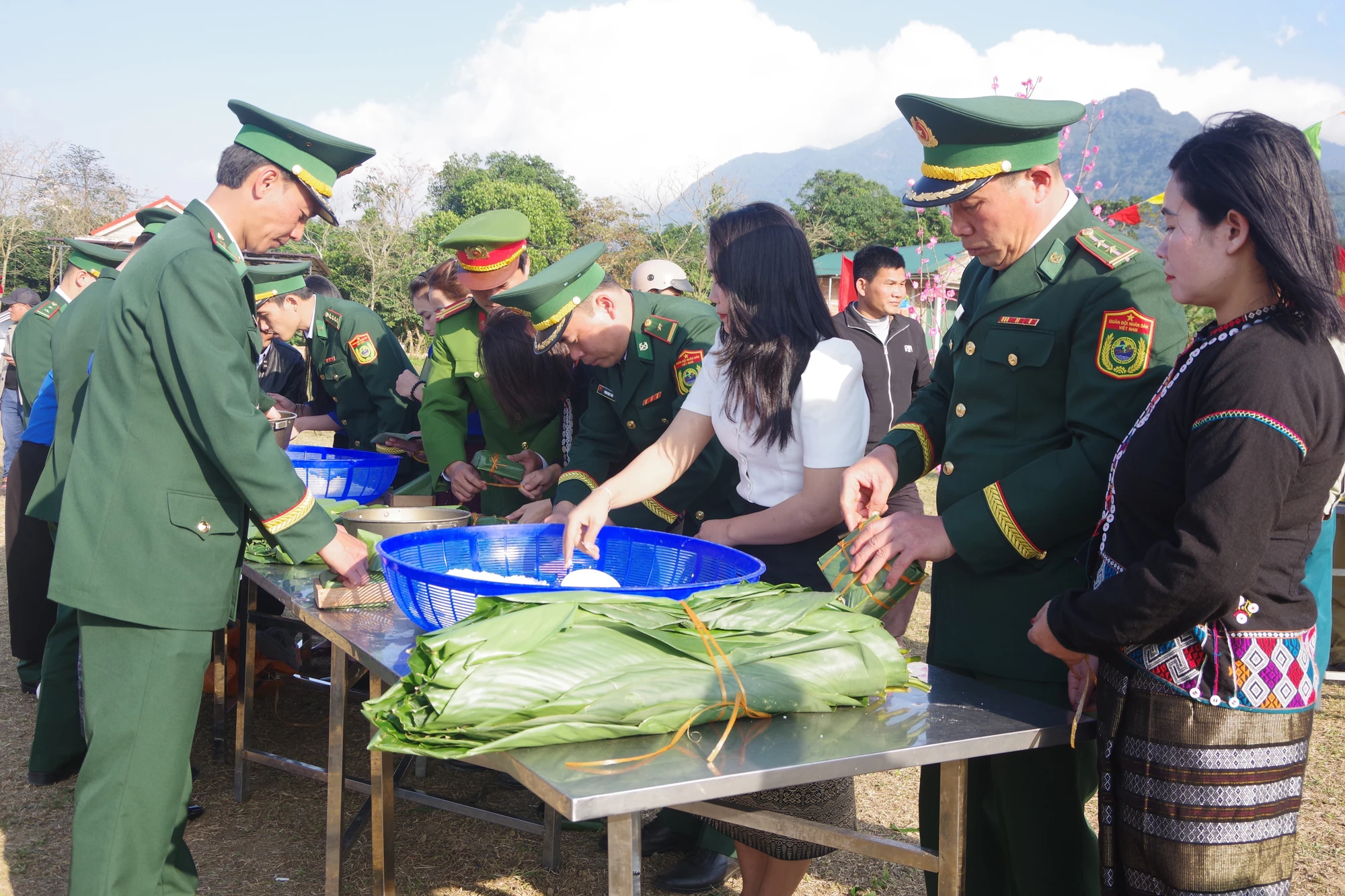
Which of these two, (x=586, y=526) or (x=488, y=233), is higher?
(x=488, y=233)

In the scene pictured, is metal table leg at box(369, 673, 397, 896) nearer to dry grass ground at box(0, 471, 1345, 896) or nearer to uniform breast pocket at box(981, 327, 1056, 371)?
dry grass ground at box(0, 471, 1345, 896)

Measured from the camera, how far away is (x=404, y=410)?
507cm

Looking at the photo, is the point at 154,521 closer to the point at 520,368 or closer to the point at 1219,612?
the point at 520,368

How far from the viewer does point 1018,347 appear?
1.90 m

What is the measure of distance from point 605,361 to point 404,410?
2088 mm

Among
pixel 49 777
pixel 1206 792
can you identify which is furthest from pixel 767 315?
pixel 49 777

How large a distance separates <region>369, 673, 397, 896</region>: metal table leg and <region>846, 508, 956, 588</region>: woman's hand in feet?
4.42

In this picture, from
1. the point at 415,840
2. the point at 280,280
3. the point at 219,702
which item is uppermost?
the point at 280,280

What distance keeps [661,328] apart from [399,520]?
3.37 feet

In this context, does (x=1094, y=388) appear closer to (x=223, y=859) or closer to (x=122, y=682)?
(x=122, y=682)

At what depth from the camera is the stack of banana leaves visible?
4.55 feet

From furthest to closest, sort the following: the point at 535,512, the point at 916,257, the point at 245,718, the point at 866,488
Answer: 1. the point at 916,257
2. the point at 245,718
3. the point at 535,512
4. the point at 866,488

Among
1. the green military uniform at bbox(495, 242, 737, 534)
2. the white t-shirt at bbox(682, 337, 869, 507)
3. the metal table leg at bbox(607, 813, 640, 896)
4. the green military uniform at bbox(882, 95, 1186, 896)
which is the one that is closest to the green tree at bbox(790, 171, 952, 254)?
the green military uniform at bbox(495, 242, 737, 534)

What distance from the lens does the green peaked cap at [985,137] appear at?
1.87 metres
